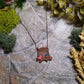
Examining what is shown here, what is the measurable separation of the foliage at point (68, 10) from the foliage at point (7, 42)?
88 centimetres

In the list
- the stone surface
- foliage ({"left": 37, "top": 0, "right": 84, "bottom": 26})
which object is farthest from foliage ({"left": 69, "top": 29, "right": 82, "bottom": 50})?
the stone surface

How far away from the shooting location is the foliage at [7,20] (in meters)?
2.09

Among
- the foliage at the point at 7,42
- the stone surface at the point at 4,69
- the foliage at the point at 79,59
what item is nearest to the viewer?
the foliage at the point at 79,59

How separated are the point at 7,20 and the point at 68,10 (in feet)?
3.60

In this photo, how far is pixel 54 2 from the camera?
89.4 inches

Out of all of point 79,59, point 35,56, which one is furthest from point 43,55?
point 79,59

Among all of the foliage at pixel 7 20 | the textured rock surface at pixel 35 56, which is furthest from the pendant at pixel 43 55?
the foliage at pixel 7 20

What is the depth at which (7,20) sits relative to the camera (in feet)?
6.94

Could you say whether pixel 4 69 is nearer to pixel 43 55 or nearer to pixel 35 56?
pixel 35 56

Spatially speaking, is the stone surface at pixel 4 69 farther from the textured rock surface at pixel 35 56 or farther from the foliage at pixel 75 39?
the foliage at pixel 75 39

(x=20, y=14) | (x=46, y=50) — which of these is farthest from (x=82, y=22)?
(x=20, y=14)

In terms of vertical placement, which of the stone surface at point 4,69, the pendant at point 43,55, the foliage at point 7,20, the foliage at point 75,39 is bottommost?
the stone surface at point 4,69

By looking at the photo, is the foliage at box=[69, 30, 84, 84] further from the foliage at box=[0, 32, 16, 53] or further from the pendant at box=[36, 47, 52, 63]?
the foliage at box=[0, 32, 16, 53]

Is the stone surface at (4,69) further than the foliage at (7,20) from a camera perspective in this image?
No
